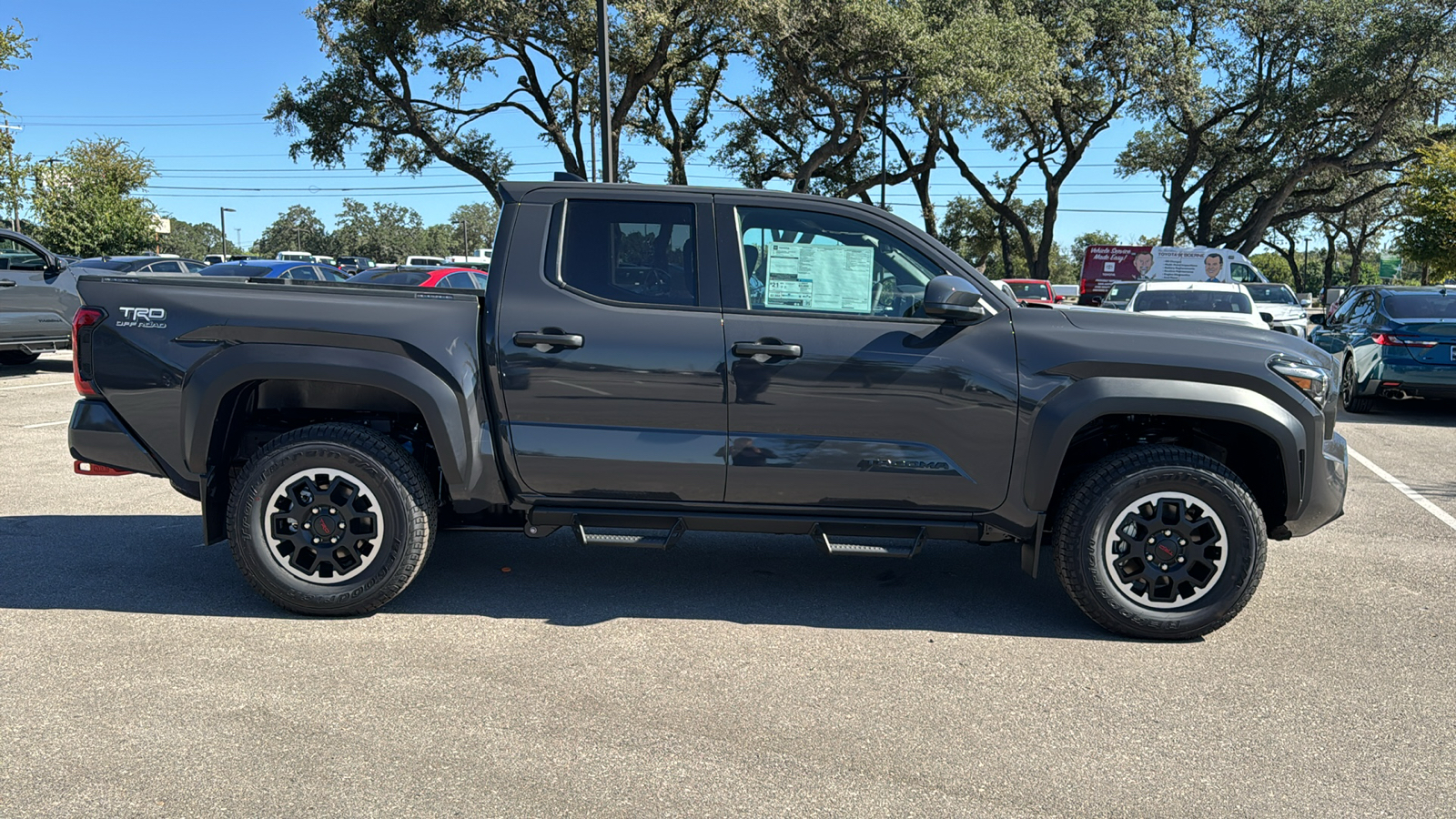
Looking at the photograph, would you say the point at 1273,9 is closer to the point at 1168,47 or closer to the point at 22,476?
the point at 1168,47

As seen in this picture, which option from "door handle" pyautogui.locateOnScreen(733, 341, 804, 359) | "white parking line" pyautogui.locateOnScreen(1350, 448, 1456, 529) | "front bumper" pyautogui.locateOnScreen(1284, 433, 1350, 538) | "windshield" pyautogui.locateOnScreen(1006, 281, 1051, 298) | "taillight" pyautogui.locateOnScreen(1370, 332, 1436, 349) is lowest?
"white parking line" pyautogui.locateOnScreen(1350, 448, 1456, 529)

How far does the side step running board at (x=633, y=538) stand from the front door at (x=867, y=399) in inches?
11.2

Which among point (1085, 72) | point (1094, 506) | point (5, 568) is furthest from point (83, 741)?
point (1085, 72)

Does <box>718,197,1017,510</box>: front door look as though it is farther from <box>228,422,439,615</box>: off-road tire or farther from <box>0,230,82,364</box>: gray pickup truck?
<box>0,230,82,364</box>: gray pickup truck

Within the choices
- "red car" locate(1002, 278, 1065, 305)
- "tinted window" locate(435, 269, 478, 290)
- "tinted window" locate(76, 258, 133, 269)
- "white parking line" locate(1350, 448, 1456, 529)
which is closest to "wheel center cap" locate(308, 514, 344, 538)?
"white parking line" locate(1350, 448, 1456, 529)

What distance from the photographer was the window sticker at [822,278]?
4543 millimetres

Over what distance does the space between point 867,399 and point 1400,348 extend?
31.9ft

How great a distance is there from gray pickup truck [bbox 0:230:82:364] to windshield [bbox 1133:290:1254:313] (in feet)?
45.5

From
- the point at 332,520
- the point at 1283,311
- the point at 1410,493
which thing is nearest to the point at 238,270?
the point at 332,520

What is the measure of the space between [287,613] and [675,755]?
2206mm

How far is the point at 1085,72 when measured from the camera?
3544 centimetres

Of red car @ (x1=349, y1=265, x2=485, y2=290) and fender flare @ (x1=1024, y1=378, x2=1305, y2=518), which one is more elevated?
red car @ (x1=349, y1=265, x2=485, y2=290)

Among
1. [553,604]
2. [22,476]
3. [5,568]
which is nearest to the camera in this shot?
[553,604]

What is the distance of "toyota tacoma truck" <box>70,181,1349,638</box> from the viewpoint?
14.4 feet
